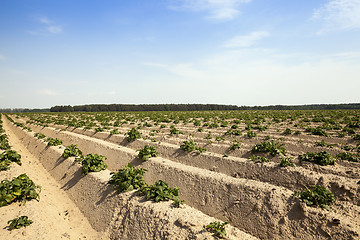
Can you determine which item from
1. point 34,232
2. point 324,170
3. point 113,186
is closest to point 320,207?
point 324,170

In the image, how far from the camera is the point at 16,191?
6.75 meters

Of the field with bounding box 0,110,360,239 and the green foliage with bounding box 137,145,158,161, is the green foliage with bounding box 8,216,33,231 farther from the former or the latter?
the green foliage with bounding box 137,145,158,161

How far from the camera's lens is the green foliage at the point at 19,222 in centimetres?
550

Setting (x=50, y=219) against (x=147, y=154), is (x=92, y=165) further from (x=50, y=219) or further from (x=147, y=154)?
(x=50, y=219)

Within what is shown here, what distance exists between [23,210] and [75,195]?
2.15 meters

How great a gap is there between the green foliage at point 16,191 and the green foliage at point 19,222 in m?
1.08

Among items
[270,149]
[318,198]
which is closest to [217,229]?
[318,198]

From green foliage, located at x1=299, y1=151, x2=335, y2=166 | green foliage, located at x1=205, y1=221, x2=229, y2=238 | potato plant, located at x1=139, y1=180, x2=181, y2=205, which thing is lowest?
green foliage, located at x1=205, y1=221, x2=229, y2=238

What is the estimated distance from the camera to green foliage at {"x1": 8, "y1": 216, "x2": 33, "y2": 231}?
5.50 meters

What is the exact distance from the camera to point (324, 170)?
769cm

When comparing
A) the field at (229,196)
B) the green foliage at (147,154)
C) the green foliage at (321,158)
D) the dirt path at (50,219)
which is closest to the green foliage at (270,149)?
the field at (229,196)

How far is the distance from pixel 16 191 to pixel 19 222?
5.32ft

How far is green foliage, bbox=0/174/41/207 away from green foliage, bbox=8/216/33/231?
1083 mm

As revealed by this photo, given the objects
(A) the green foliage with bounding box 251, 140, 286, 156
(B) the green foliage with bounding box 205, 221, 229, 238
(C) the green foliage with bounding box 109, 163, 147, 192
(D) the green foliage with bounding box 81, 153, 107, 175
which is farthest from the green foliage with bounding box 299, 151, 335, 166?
(D) the green foliage with bounding box 81, 153, 107, 175
